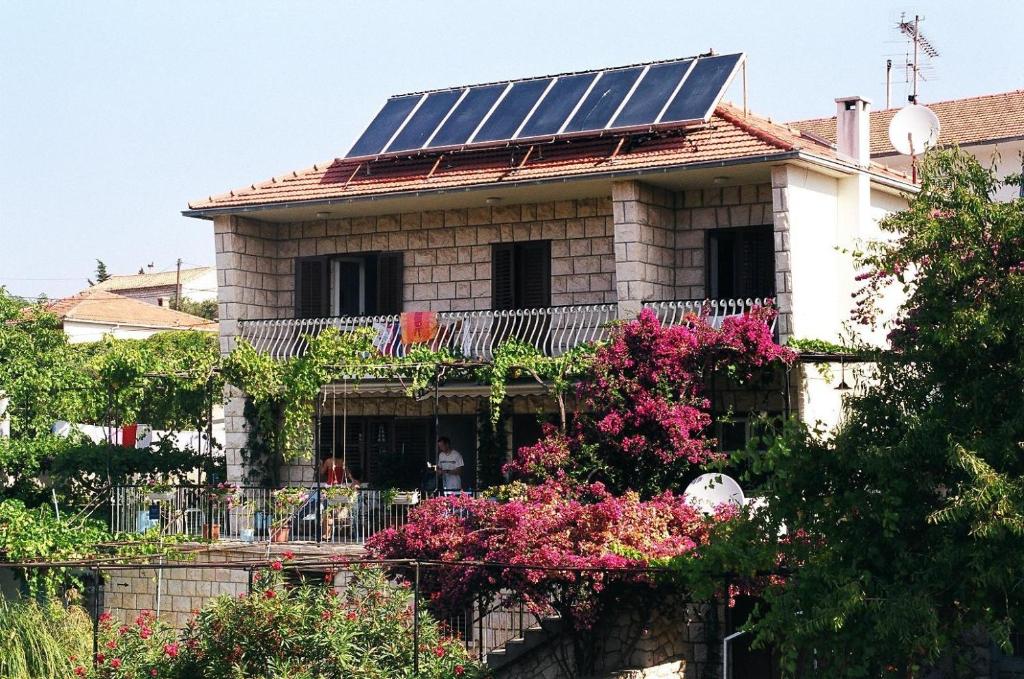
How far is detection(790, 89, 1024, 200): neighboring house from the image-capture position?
125ft

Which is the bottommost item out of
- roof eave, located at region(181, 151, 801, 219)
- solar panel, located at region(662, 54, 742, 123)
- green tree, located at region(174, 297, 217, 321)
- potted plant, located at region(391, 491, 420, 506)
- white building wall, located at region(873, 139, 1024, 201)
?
potted plant, located at region(391, 491, 420, 506)

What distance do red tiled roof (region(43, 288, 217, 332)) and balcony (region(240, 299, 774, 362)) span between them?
27759 millimetres

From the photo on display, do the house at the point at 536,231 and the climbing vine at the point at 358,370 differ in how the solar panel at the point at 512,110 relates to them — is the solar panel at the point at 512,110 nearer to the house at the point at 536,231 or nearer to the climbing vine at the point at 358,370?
the house at the point at 536,231

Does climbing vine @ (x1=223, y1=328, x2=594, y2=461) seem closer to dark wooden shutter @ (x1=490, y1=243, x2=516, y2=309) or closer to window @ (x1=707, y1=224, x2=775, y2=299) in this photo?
dark wooden shutter @ (x1=490, y1=243, x2=516, y2=309)

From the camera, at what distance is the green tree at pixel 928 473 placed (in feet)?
36.4

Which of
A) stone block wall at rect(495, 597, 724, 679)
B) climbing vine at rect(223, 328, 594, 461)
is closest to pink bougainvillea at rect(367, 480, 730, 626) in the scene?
stone block wall at rect(495, 597, 724, 679)

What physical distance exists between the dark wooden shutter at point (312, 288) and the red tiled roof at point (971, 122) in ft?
53.3

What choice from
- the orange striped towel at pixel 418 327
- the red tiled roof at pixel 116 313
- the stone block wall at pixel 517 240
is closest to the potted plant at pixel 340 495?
the orange striped towel at pixel 418 327

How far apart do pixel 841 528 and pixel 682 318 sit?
1013 centimetres

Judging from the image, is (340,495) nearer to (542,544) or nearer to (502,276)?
(502,276)

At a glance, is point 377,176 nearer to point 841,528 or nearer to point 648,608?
point 648,608

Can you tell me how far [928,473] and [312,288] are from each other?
16.8 meters

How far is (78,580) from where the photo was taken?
2355 centimetres

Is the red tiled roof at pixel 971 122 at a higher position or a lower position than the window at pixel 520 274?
higher
